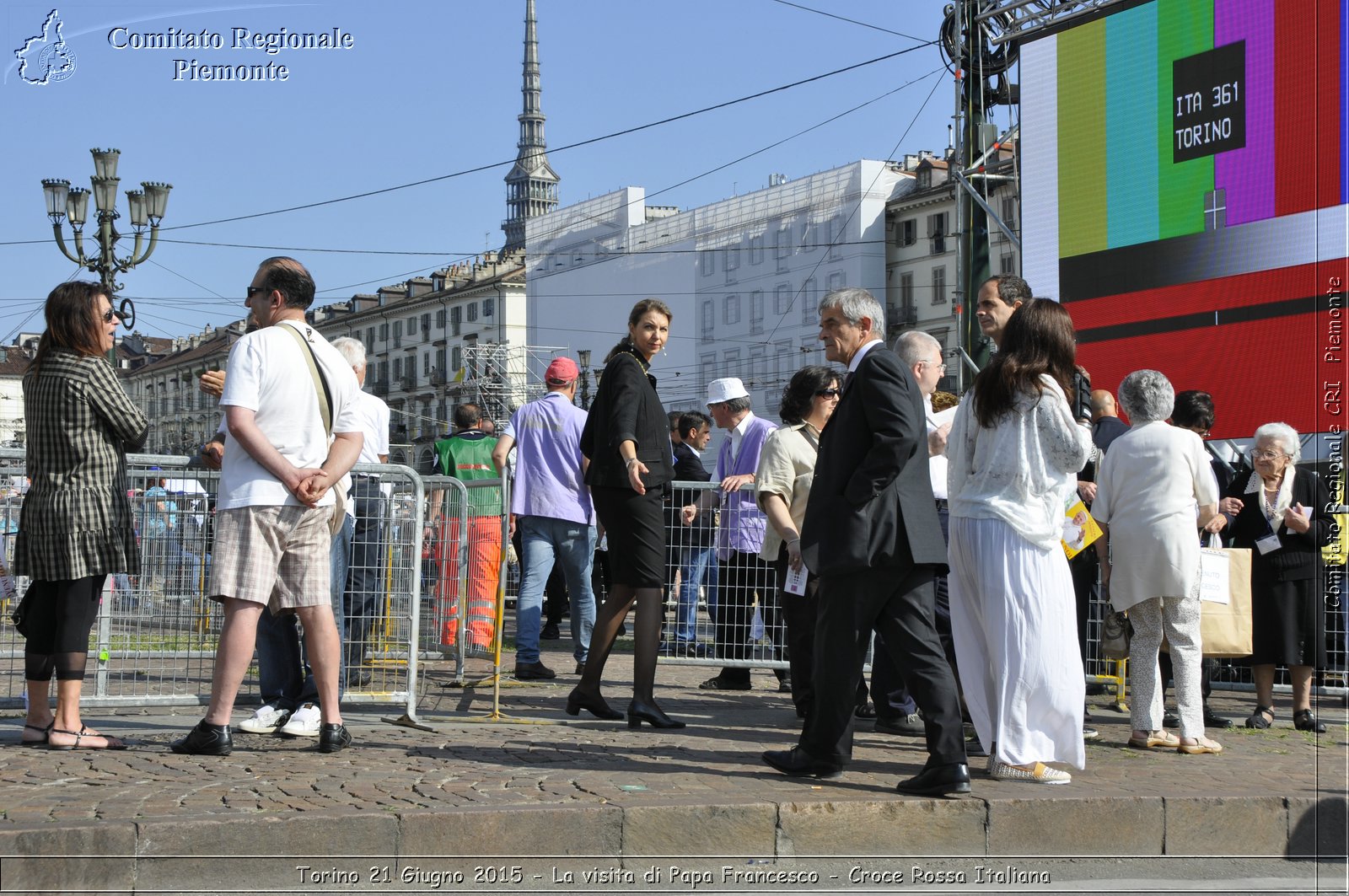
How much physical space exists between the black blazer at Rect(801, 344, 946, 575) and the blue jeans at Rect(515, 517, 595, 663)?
3.35m

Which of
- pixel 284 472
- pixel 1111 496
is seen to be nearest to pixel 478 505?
pixel 284 472

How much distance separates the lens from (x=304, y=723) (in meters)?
6.26

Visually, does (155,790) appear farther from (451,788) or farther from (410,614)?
(410,614)

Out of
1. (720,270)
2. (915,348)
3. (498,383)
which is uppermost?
(720,270)

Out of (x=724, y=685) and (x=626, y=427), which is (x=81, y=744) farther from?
(x=724, y=685)

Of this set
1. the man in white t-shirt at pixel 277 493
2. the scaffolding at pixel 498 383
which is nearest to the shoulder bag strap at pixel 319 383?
the man in white t-shirt at pixel 277 493

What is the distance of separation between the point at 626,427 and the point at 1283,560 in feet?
12.9

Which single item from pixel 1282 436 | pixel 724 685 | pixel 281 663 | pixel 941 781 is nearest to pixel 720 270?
pixel 724 685

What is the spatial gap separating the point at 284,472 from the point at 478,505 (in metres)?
3.29

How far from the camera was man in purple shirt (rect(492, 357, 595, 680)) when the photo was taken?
8.56m

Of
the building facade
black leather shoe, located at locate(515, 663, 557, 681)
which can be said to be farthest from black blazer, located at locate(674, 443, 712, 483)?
the building facade

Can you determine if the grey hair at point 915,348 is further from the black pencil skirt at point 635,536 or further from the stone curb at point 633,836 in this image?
the stone curb at point 633,836

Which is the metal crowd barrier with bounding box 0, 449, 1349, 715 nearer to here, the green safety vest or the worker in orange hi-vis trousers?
the worker in orange hi-vis trousers

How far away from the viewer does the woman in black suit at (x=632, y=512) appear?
267 inches
